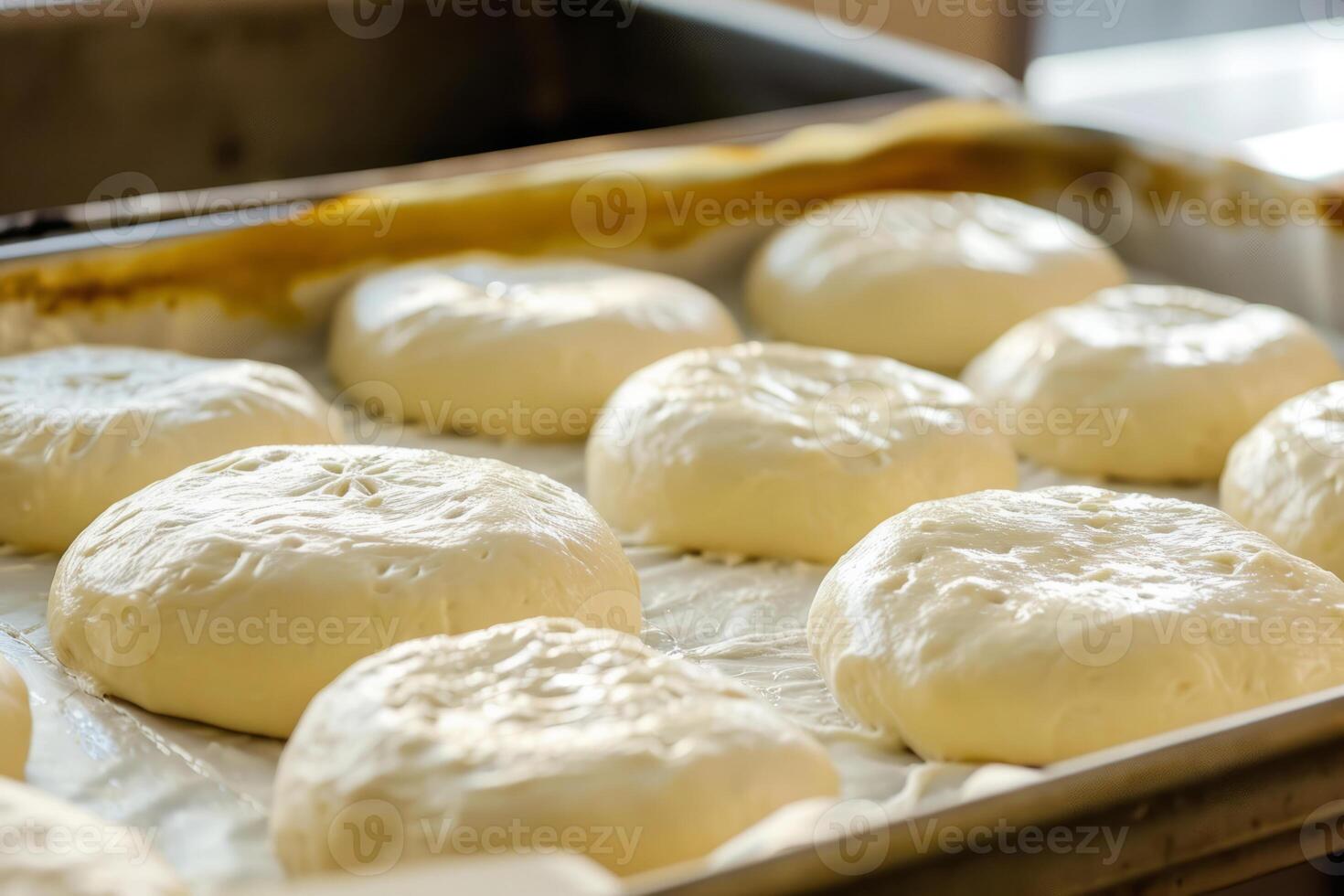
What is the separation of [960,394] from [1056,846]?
95 centimetres

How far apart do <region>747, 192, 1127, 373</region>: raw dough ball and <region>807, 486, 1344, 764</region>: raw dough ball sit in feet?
2.51

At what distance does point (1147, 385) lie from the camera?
5.98ft

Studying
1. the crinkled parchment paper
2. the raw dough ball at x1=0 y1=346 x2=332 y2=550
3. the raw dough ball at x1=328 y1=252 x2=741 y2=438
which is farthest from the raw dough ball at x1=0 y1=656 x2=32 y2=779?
the raw dough ball at x1=328 y1=252 x2=741 y2=438

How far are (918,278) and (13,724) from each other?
1.39 m

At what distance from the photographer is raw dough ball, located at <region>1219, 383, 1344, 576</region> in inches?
59.8

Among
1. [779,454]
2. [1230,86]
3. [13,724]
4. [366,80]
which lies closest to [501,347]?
[779,454]

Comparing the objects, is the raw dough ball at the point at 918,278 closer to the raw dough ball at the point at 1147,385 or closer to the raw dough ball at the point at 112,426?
the raw dough ball at the point at 1147,385

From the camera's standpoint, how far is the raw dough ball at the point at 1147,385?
5.92 ft

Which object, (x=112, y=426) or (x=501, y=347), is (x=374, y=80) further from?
(x=112, y=426)

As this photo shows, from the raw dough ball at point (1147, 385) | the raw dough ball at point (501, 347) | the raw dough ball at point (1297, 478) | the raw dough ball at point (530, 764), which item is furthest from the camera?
the raw dough ball at point (501, 347)

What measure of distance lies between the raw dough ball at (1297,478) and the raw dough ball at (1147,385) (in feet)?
0.37

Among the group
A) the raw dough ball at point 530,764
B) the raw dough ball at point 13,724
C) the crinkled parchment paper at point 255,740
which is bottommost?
the crinkled parchment paper at point 255,740

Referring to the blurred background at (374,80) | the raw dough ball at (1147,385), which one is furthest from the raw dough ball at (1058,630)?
the blurred background at (374,80)

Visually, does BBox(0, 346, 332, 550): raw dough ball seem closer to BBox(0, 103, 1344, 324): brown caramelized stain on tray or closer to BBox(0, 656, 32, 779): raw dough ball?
BBox(0, 103, 1344, 324): brown caramelized stain on tray
